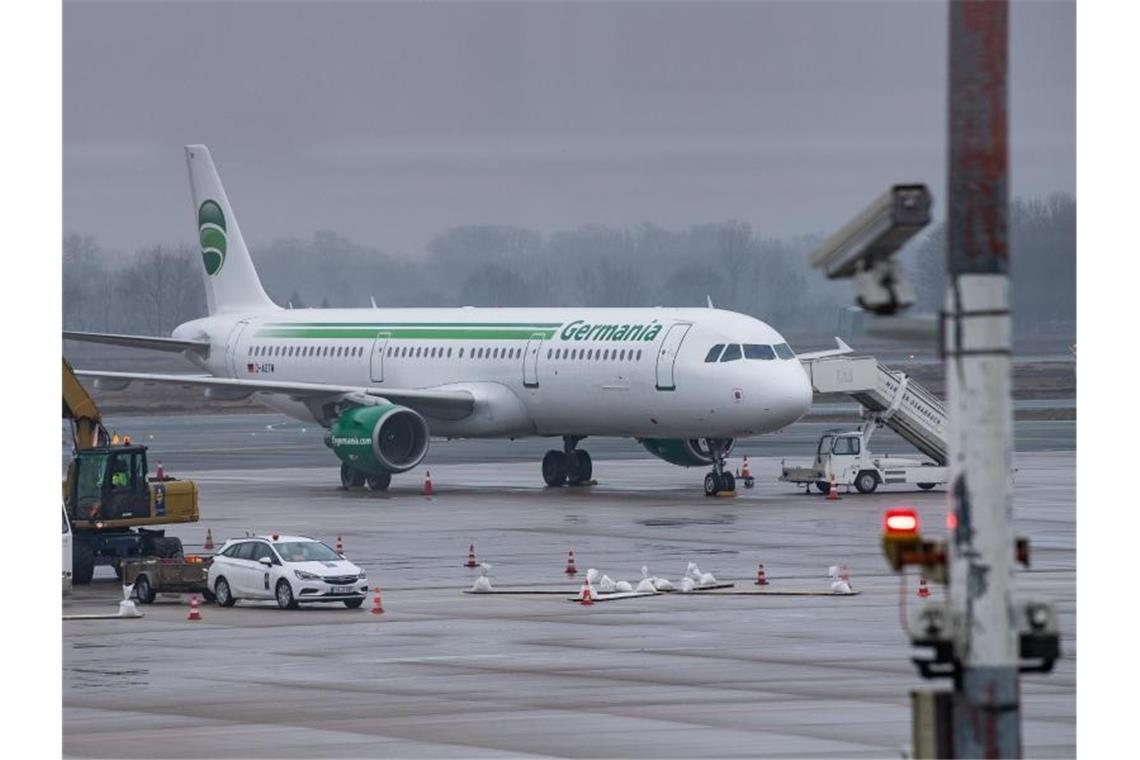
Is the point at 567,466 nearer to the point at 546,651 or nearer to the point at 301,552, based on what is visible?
the point at 301,552

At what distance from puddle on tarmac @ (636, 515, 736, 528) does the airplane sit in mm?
4569

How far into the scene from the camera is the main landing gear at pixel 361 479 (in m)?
61.2

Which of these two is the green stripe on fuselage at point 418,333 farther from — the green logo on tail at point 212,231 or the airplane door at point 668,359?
the green logo on tail at point 212,231

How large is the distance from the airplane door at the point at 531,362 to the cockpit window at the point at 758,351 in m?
6.89

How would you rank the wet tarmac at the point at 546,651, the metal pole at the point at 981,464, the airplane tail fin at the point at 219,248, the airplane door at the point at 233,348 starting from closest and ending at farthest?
the metal pole at the point at 981,464 → the wet tarmac at the point at 546,651 → the airplane door at the point at 233,348 → the airplane tail fin at the point at 219,248

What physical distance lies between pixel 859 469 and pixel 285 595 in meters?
26.1

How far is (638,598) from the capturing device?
37.2m

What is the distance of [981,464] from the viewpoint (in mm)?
13391

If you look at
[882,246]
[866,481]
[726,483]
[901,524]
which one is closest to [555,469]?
[726,483]

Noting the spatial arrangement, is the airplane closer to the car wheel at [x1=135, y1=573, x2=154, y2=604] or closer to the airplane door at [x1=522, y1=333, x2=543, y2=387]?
the airplane door at [x1=522, y1=333, x2=543, y2=387]

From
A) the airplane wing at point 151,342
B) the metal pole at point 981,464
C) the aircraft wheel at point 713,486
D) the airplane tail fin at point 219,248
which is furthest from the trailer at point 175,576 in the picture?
the airplane tail fin at point 219,248

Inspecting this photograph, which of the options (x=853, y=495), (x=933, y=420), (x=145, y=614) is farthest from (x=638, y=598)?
(x=933, y=420)
